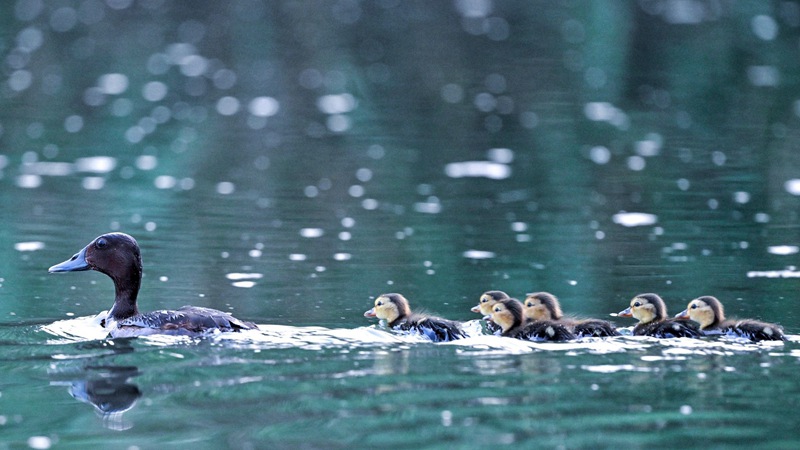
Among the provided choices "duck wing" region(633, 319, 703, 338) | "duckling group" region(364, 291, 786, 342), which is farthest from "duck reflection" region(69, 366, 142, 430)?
"duck wing" region(633, 319, 703, 338)

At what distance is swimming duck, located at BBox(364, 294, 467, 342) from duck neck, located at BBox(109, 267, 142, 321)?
6.11 ft

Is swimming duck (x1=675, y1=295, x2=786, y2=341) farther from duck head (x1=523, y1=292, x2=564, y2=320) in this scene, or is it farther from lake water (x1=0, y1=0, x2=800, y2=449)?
duck head (x1=523, y1=292, x2=564, y2=320)

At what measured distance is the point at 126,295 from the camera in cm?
1116

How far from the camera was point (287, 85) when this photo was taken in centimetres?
3134

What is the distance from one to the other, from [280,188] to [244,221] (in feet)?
8.51

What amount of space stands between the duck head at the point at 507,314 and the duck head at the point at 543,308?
11.3 inches

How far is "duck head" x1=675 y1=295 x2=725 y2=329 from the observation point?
34.9 feet

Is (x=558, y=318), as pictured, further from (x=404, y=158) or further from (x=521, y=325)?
(x=404, y=158)

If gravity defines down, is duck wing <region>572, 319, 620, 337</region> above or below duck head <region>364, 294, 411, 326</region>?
below

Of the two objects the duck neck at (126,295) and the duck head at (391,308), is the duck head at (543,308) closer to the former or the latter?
the duck head at (391,308)

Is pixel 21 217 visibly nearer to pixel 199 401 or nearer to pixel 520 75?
pixel 199 401

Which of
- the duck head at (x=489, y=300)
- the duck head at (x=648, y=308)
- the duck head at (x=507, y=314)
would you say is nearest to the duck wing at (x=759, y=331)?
the duck head at (x=648, y=308)

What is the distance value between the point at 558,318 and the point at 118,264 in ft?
11.7

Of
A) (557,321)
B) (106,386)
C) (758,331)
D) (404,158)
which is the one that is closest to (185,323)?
(106,386)
